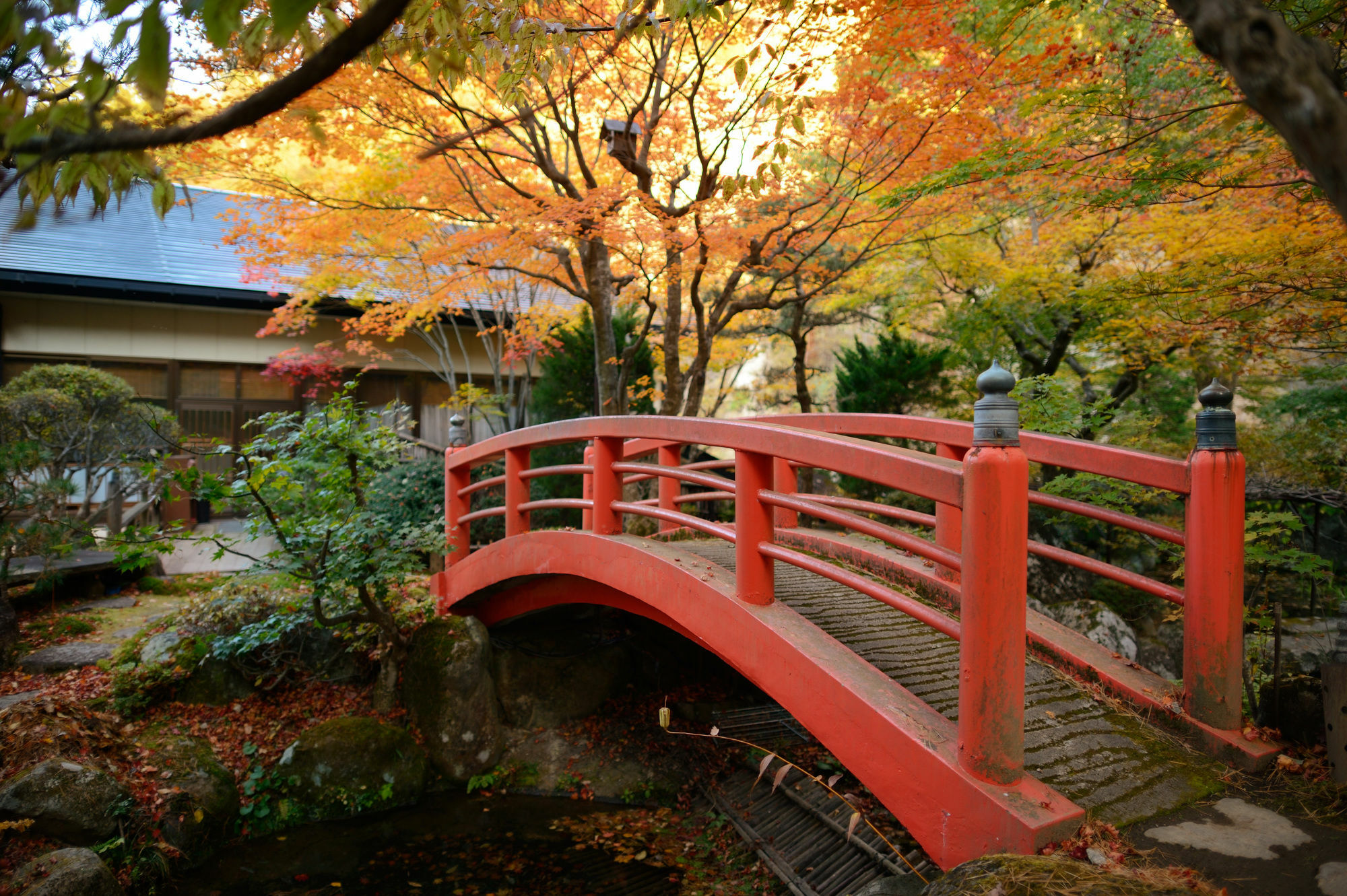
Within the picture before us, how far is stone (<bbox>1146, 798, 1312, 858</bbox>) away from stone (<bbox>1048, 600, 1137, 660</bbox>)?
14.7 ft

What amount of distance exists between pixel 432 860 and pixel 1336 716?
5458 millimetres

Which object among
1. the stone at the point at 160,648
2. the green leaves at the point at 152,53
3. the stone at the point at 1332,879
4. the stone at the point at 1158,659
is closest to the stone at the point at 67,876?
the stone at the point at 160,648

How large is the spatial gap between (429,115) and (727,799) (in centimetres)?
712

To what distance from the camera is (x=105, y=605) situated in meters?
8.63

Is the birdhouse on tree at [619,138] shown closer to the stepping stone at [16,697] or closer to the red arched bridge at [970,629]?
the red arched bridge at [970,629]

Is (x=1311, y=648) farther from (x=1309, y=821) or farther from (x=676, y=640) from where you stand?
(x=676, y=640)

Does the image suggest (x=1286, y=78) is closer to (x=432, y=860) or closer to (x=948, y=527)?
(x=948, y=527)

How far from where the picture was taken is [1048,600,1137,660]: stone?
7.15 meters

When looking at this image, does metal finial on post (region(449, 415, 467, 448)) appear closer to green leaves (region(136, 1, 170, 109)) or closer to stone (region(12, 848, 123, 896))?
stone (region(12, 848, 123, 896))

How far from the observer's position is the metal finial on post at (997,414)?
2762 millimetres

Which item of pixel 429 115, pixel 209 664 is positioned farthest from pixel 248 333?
pixel 209 664

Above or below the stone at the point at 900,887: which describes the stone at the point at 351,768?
below

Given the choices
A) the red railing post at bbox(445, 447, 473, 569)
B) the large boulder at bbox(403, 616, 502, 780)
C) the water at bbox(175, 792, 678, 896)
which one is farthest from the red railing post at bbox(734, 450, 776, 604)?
the red railing post at bbox(445, 447, 473, 569)

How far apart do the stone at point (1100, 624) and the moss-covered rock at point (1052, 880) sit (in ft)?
16.8
